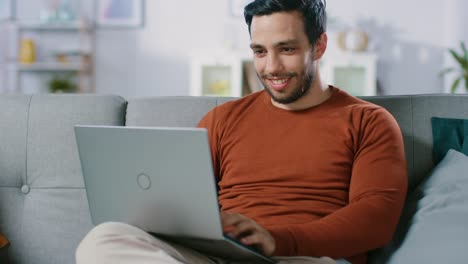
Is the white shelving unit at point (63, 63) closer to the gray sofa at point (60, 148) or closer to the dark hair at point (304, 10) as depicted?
the gray sofa at point (60, 148)

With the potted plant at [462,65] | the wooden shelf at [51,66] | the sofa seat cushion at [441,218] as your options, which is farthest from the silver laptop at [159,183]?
the wooden shelf at [51,66]

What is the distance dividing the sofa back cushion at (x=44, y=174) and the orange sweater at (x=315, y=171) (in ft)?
1.33

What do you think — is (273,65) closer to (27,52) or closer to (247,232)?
(247,232)

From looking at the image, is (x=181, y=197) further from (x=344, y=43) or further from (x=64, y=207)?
(x=344, y=43)

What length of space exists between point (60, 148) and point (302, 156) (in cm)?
73

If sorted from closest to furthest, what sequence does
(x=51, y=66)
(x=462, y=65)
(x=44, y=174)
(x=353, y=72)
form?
1. (x=44, y=174)
2. (x=462, y=65)
3. (x=353, y=72)
4. (x=51, y=66)

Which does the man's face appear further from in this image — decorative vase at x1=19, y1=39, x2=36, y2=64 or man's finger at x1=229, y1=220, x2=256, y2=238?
decorative vase at x1=19, y1=39, x2=36, y2=64

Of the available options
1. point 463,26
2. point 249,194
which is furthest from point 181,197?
point 463,26

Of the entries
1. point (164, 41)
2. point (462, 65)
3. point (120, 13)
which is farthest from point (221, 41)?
point (462, 65)

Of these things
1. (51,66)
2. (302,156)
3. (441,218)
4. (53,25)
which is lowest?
(441,218)

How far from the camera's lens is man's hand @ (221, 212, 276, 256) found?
126 cm

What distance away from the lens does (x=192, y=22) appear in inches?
222

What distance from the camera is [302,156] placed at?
158 centimetres

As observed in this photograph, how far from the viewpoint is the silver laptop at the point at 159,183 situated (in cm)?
117
